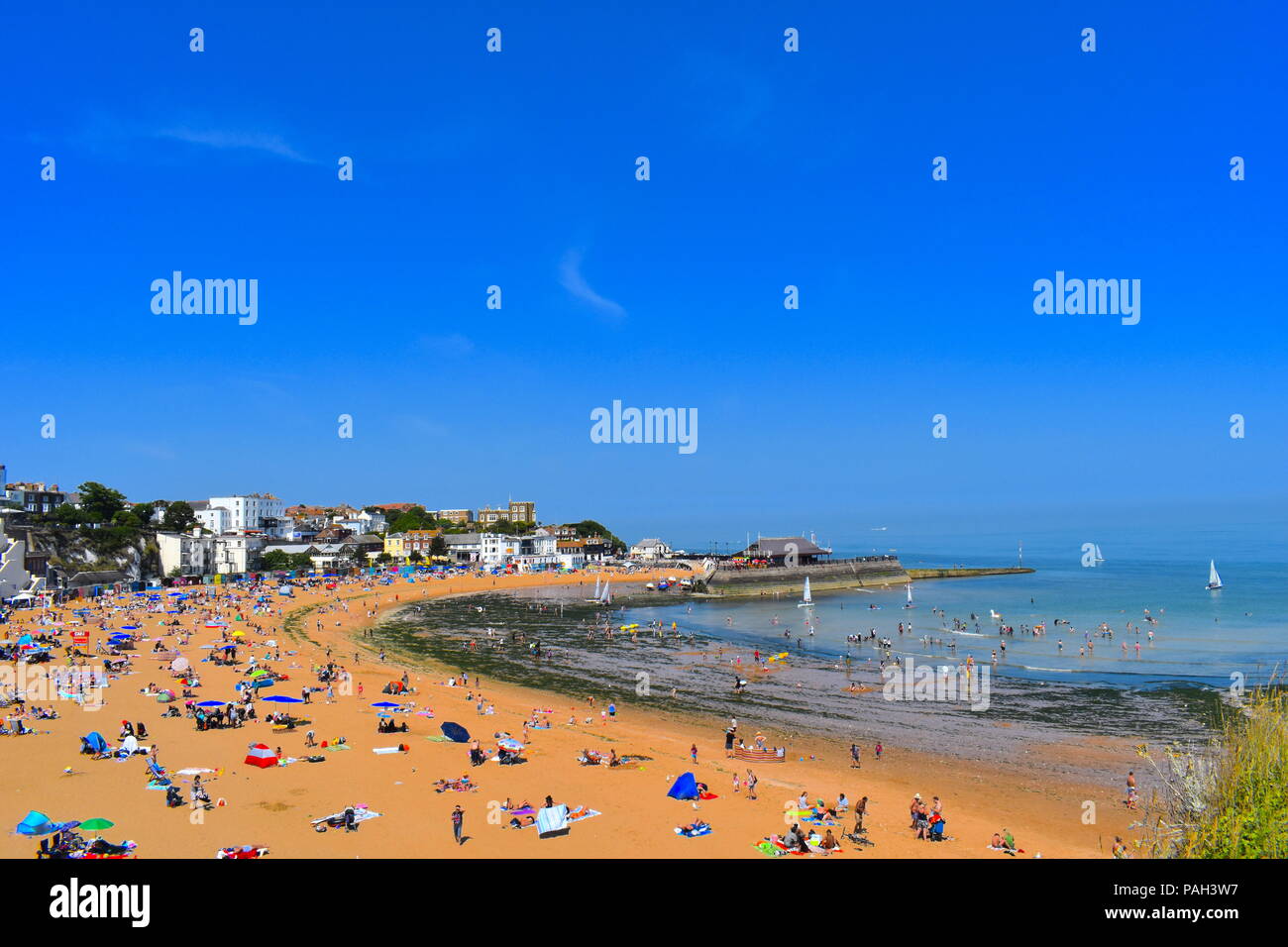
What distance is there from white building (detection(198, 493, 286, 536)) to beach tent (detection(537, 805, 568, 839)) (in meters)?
128

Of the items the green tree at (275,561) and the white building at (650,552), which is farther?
the white building at (650,552)

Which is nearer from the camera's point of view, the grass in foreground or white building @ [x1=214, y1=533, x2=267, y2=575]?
the grass in foreground

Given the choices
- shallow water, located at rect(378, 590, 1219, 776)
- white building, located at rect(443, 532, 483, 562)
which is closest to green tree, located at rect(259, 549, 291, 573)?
white building, located at rect(443, 532, 483, 562)

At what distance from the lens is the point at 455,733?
23734 mm

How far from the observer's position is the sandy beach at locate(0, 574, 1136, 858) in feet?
51.6

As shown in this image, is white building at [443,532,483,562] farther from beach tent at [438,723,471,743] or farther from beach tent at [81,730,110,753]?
beach tent at [81,730,110,753]

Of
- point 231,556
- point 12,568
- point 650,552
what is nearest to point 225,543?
point 231,556

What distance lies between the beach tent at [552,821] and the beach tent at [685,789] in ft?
10.8

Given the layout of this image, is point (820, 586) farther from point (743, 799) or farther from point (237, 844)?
point (237, 844)

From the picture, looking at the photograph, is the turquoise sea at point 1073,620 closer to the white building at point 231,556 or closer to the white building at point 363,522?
the white building at point 231,556

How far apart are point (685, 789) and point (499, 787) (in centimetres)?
478

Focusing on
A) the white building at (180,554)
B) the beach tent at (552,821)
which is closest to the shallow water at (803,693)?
the beach tent at (552,821)

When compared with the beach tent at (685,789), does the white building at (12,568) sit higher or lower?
higher

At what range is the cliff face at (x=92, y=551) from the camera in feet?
227
